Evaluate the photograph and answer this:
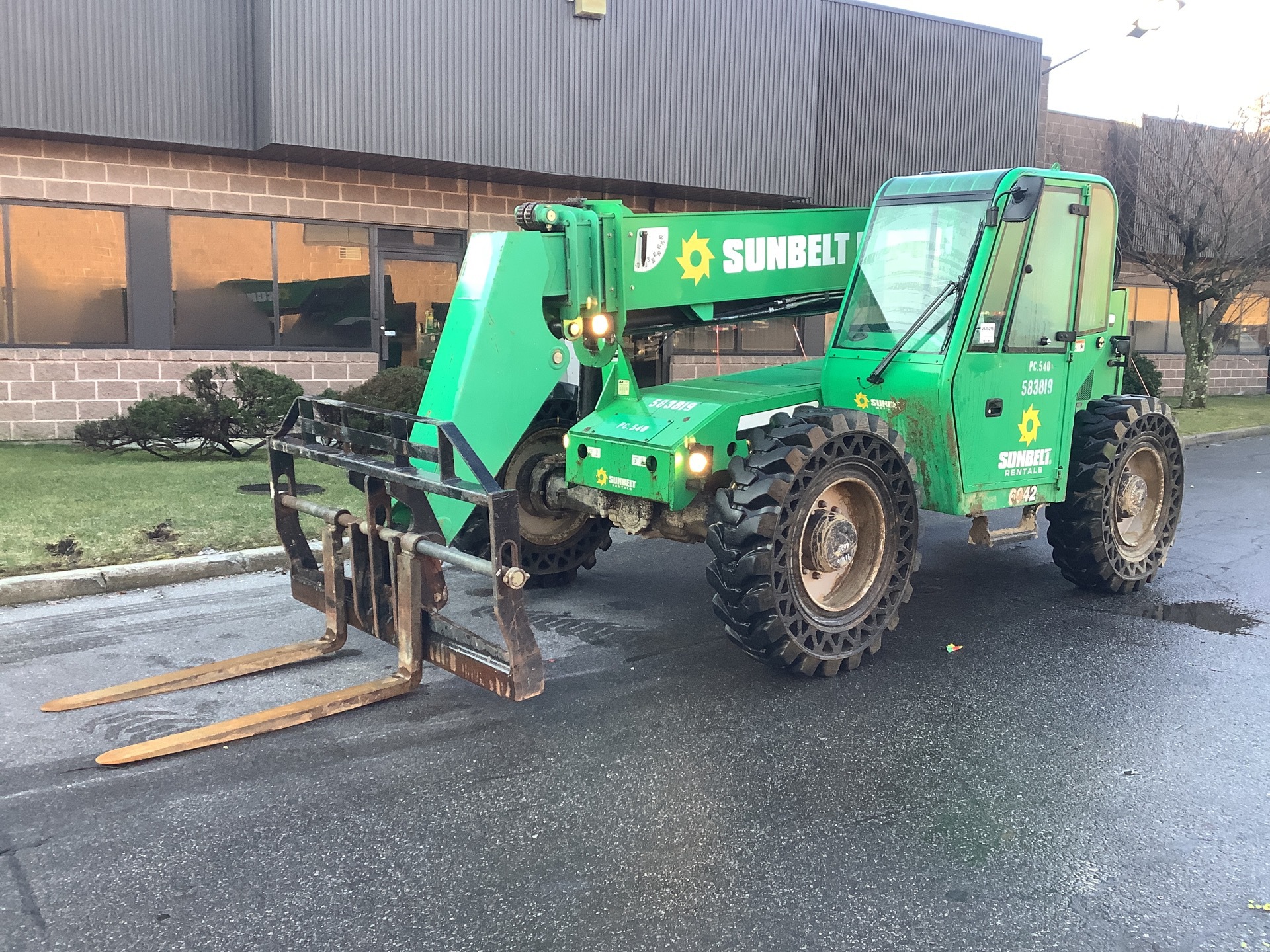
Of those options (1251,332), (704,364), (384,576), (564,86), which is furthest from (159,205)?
(1251,332)

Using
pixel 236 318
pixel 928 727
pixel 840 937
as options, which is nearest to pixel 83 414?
pixel 236 318

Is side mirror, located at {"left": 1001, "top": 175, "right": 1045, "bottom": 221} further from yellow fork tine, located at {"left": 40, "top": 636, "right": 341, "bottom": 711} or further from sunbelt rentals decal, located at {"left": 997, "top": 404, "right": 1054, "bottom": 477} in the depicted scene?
yellow fork tine, located at {"left": 40, "top": 636, "right": 341, "bottom": 711}

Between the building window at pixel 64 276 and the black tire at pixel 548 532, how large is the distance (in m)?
9.11

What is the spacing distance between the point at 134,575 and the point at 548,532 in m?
2.79

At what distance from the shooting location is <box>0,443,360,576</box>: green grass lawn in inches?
287

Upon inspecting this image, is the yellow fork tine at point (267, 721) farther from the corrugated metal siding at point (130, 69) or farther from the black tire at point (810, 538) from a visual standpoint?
the corrugated metal siding at point (130, 69)

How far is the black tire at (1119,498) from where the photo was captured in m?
6.89

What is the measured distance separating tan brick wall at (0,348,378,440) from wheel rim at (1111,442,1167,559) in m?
11.1

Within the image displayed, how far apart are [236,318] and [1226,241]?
16.6m

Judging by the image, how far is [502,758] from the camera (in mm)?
4383

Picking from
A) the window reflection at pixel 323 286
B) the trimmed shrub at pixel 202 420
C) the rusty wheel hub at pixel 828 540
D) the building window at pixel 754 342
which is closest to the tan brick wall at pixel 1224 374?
the building window at pixel 754 342

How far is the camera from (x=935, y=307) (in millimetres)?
6023

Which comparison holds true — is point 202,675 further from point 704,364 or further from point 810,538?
point 704,364

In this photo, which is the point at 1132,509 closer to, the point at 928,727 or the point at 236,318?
the point at 928,727
